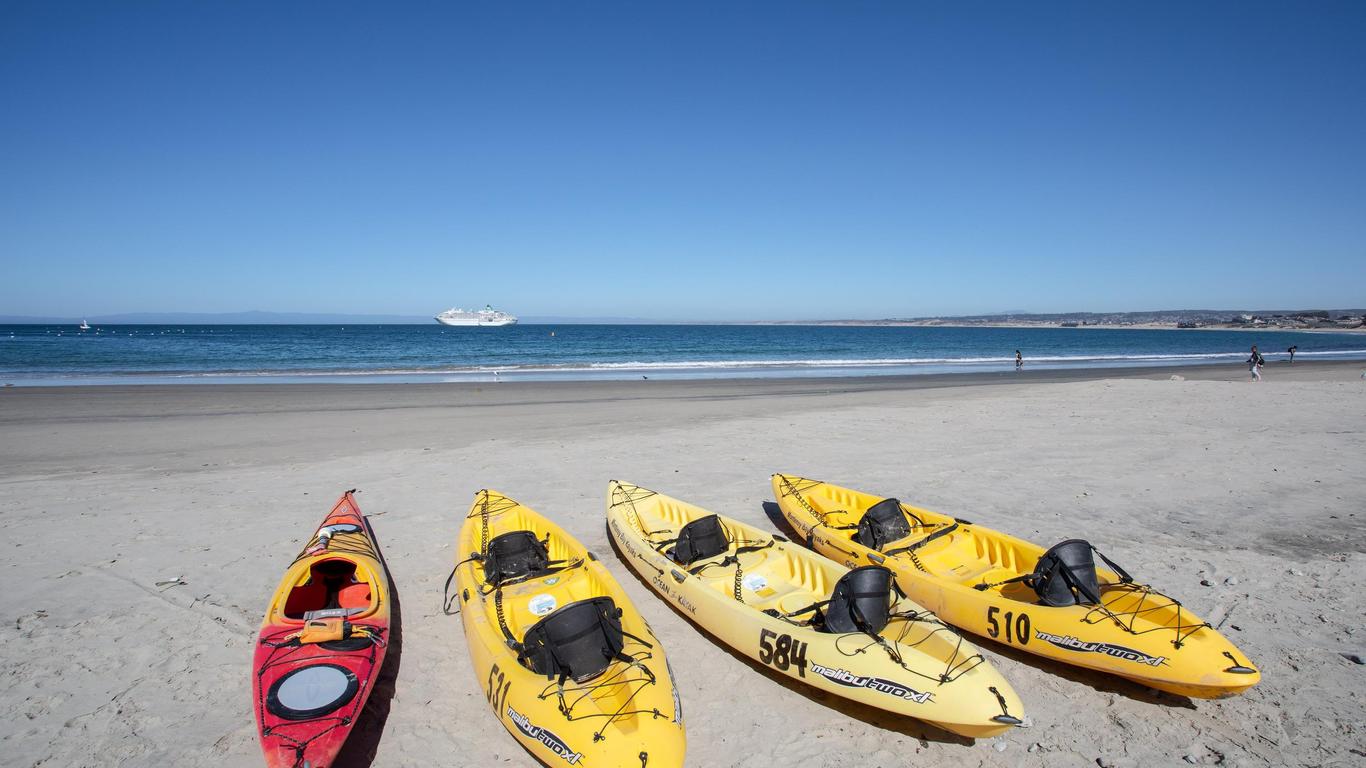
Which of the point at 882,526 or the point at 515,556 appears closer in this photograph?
the point at 515,556

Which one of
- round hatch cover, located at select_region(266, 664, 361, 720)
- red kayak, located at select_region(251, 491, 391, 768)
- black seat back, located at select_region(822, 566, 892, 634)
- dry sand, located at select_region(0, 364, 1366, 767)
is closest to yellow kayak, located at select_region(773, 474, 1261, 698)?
dry sand, located at select_region(0, 364, 1366, 767)

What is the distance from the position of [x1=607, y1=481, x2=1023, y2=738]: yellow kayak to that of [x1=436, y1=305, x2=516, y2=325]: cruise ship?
141 meters

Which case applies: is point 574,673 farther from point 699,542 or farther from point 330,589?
point 330,589

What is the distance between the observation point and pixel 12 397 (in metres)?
21.6

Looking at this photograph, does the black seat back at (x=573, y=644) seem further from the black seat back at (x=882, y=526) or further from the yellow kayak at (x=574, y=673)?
the black seat back at (x=882, y=526)

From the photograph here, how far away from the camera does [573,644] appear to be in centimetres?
489

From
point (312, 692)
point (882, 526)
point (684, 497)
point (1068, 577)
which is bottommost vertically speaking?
point (684, 497)

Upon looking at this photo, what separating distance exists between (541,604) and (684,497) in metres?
4.69

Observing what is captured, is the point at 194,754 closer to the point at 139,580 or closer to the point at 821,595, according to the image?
the point at 139,580

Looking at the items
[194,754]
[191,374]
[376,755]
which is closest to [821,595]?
[376,755]

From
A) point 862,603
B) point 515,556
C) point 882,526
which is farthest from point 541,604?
point 882,526

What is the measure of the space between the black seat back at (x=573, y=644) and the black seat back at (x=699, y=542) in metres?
2.42

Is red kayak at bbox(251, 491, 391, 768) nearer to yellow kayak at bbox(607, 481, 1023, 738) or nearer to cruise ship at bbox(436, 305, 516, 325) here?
yellow kayak at bbox(607, 481, 1023, 738)

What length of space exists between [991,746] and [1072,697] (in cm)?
109
